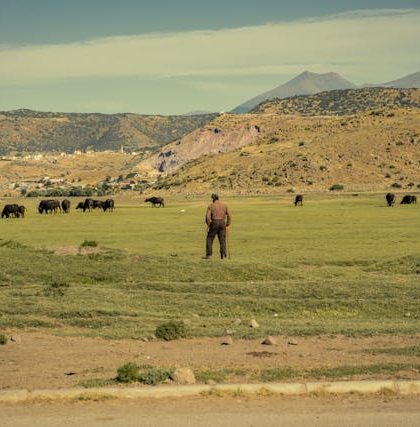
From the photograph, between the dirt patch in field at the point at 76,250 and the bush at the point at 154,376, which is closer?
the bush at the point at 154,376

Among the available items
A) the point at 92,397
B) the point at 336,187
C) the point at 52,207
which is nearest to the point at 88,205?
the point at 52,207

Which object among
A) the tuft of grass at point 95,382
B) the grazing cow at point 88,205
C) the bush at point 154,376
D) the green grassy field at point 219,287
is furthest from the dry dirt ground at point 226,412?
the grazing cow at point 88,205

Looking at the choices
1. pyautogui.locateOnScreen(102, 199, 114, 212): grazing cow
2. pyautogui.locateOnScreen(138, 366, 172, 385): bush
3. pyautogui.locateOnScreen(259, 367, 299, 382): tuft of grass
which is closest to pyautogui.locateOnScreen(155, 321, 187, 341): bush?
pyautogui.locateOnScreen(259, 367, 299, 382): tuft of grass

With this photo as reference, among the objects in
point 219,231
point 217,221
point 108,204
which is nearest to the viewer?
point 217,221

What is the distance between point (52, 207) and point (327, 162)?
199ft

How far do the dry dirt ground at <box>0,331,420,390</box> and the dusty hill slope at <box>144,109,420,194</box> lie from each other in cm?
10039

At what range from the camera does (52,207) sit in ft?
237

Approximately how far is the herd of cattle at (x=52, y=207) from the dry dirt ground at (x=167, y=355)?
5226 cm

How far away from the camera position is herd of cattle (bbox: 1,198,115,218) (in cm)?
6512

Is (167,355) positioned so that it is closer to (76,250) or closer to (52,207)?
(76,250)

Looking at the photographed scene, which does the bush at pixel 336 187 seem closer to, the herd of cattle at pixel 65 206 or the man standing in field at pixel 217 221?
the herd of cattle at pixel 65 206

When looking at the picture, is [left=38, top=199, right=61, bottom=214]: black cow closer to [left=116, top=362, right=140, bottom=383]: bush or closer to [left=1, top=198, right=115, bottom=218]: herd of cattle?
[left=1, top=198, right=115, bottom=218]: herd of cattle

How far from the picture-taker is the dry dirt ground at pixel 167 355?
11055mm

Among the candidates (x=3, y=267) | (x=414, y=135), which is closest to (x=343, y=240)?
(x=3, y=267)
